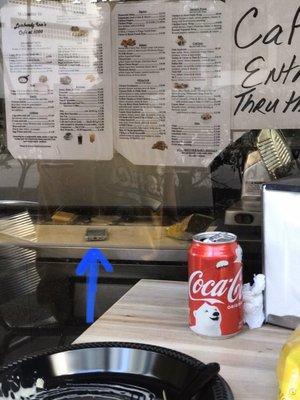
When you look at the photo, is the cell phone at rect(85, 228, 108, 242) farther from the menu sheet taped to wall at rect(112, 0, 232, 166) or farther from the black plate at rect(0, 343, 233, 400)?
the black plate at rect(0, 343, 233, 400)

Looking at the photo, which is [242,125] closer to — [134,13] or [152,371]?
[134,13]

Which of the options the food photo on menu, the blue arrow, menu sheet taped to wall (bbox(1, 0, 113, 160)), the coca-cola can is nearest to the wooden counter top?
the coca-cola can

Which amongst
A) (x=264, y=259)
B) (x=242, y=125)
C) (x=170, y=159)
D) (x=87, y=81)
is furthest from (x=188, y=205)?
(x=264, y=259)

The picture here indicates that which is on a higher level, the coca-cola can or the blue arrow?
the coca-cola can

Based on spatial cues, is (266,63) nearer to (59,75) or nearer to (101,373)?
(59,75)

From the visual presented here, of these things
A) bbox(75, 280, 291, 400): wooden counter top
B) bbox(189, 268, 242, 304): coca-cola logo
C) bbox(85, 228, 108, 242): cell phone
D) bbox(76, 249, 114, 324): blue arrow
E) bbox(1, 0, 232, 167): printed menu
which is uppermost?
bbox(1, 0, 232, 167): printed menu

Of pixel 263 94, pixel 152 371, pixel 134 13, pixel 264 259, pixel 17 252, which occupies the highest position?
pixel 134 13

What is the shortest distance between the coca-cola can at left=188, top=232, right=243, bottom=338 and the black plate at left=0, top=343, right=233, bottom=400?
136mm

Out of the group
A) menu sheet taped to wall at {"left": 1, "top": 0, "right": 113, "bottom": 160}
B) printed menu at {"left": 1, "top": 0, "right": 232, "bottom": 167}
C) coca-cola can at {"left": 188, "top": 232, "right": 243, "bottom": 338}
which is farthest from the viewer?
menu sheet taped to wall at {"left": 1, "top": 0, "right": 113, "bottom": 160}

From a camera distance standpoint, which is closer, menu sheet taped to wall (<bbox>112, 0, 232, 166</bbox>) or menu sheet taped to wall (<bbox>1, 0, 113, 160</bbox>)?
menu sheet taped to wall (<bbox>112, 0, 232, 166</bbox>)

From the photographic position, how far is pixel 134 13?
2.22m

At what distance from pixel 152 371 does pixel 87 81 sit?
152 cm

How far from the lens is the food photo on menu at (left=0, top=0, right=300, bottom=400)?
213 cm

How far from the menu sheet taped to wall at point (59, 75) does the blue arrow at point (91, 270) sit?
1.34ft
